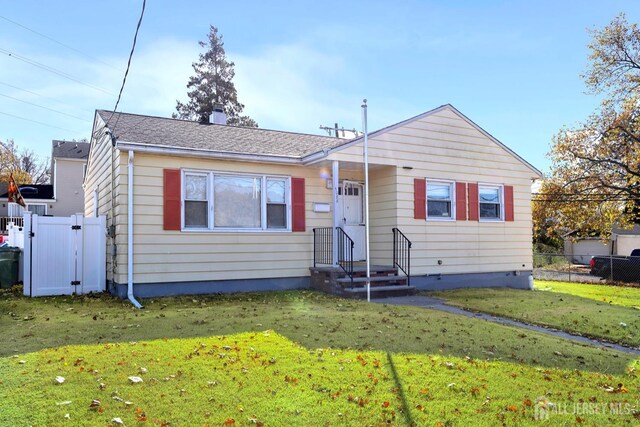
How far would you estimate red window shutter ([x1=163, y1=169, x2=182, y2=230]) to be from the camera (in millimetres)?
9875

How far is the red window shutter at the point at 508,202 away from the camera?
1358cm

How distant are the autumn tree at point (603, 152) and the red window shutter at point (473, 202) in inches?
344

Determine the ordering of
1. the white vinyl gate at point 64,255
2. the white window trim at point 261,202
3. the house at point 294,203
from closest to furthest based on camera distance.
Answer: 1. the house at point 294,203
2. the white vinyl gate at point 64,255
3. the white window trim at point 261,202

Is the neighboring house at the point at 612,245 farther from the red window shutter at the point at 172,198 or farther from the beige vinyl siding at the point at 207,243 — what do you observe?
the red window shutter at the point at 172,198

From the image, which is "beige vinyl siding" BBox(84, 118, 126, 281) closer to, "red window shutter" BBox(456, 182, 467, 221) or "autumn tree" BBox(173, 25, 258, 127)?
"red window shutter" BBox(456, 182, 467, 221)

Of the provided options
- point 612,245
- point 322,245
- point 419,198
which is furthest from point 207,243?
point 612,245

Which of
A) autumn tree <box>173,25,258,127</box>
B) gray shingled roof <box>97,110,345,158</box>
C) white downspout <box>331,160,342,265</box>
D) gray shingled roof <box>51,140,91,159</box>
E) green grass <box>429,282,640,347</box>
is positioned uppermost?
autumn tree <box>173,25,258,127</box>

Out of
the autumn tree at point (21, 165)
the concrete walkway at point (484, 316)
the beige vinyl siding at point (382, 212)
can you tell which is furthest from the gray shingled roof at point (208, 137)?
the autumn tree at point (21, 165)

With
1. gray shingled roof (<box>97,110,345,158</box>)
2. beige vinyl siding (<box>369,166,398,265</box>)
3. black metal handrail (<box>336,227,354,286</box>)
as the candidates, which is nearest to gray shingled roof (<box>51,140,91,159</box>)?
gray shingled roof (<box>97,110,345,158</box>)

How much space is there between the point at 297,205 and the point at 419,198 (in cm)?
325

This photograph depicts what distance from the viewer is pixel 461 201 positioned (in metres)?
12.8

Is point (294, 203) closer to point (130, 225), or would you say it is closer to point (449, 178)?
point (130, 225)

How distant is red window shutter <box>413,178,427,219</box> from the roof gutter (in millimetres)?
3128

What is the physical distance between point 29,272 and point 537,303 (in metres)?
11.0
